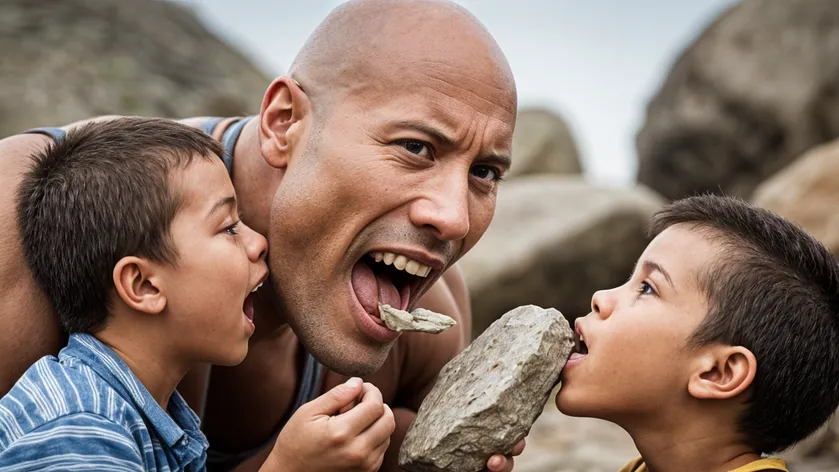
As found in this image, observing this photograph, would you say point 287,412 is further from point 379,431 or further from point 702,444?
point 702,444

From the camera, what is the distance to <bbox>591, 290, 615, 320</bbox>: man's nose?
3463mm

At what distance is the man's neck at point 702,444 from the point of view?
11.1ft

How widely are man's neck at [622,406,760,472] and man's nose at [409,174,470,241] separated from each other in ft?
3.07

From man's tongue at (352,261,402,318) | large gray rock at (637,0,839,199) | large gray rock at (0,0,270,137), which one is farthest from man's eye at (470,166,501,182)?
large gray rock at (637,0,839,199)

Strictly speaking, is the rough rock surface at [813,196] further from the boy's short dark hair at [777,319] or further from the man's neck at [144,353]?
the man's neck at [144,353]

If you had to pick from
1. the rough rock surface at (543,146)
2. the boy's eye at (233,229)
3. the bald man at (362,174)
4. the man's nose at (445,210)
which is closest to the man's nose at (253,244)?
the boy's eye at (233,229)

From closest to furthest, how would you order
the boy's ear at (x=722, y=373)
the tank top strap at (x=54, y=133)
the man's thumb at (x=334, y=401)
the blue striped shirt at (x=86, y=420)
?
the blue striped shirt at (x=86, y=420)
the man's thumb at (x=334, y=401)
the boy's ear at (x=722, y=373)
the tank top strap at (x=54, y=133)

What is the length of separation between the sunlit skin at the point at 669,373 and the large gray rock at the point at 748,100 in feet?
32.1

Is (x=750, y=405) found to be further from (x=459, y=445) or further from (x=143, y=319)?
(x=143, y=319)

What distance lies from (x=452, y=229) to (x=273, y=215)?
69 cm

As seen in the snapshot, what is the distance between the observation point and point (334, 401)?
314 centimetres

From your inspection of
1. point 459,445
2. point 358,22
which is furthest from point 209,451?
point 358,22

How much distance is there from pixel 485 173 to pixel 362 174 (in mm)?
491

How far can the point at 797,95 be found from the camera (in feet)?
40.4
